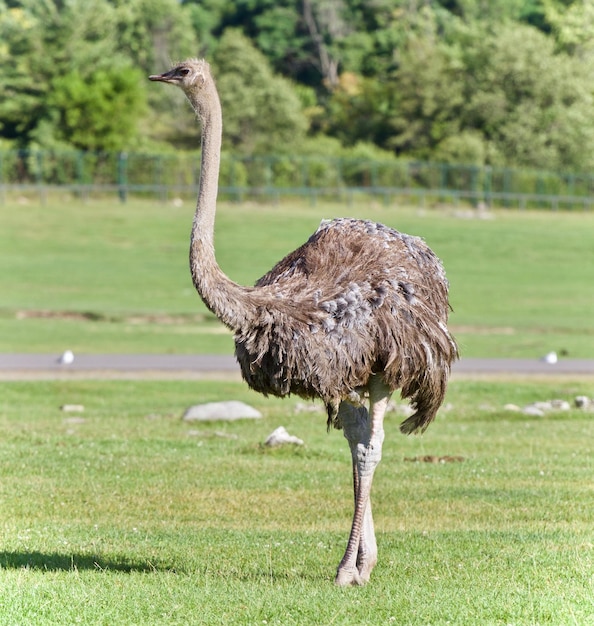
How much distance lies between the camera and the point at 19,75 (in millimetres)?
62469

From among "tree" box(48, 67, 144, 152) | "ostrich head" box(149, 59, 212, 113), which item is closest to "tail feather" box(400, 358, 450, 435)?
"ostrich head" box(149, 59, 212, 113)

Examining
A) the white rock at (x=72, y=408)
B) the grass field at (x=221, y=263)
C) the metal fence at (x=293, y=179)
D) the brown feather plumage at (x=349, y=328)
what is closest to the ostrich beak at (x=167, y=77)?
the brown feather plumage at (x=349, y=328)

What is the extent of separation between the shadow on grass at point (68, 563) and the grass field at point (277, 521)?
0.02m

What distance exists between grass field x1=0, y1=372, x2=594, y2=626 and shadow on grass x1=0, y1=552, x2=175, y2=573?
0.02 m

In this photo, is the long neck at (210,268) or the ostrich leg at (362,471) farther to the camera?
the ostrich leg at (362,471)

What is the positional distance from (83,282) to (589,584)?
2861 centimetres

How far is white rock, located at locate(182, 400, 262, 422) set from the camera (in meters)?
14.8

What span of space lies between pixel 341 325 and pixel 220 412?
295 inches

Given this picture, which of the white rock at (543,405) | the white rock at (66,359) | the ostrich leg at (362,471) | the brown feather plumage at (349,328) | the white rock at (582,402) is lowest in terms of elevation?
the white rock at (66,359)

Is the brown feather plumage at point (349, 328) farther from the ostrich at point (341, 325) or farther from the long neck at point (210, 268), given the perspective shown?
the long neck at point (210, 268)

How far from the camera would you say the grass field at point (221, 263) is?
985 inches

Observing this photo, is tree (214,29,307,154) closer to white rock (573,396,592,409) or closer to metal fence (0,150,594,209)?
metal fence (0,150,594,209)

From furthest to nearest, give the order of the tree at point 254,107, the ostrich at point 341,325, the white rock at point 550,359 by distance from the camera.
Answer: the tree at point 254,107, the white rock at point 550,359, the ostrich at point 341,325

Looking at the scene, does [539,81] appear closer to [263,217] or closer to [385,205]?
[385,205]
